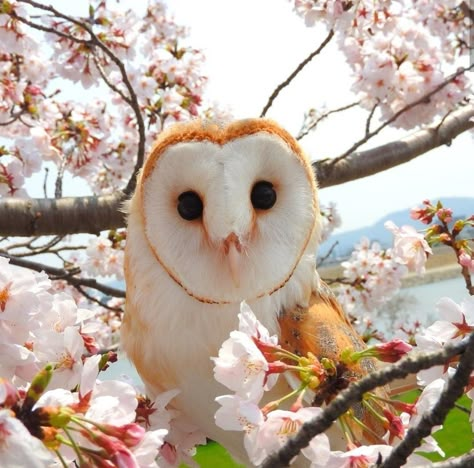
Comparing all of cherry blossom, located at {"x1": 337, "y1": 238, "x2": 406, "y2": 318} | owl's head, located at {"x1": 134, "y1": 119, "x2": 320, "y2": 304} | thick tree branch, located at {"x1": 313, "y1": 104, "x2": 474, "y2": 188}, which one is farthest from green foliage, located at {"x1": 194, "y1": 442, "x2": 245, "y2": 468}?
owl's head, located at {"x1": 134, "y1": 119, "x2": 320, "y2": 304}

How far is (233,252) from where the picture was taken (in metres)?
0.81

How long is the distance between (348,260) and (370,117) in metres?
1.65

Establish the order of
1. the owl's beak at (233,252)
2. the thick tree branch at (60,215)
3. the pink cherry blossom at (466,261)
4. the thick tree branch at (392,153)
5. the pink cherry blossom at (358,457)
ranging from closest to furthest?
the pink cherry blossom at (358,457), the owl's beak at (233,252), the pink cherry blossom at (466,261), the thick tree branch at (60,215), the thick tree branch at (392,153)

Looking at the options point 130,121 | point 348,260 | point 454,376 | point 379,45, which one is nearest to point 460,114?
point 379,45

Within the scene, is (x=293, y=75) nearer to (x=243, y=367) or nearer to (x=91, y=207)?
(x=91, y=207)

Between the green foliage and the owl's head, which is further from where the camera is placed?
the green foliage

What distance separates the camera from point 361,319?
381 centimetres

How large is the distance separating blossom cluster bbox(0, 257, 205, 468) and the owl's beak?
208 millimetres

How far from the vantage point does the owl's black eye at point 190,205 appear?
0.84 m

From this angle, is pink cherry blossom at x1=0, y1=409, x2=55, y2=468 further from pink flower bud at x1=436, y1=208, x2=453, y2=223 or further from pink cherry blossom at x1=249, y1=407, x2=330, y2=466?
pink flower bud at x1=436, y1=208, x2=453, y2=223

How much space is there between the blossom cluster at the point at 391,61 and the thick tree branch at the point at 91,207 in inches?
11.2

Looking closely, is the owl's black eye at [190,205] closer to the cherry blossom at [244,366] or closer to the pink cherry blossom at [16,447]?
the cherry blossom at [244,366]

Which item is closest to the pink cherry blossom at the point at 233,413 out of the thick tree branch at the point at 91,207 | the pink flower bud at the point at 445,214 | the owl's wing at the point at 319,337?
the owl's wing at the point at 319,337

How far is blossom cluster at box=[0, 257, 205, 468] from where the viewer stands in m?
0.40
